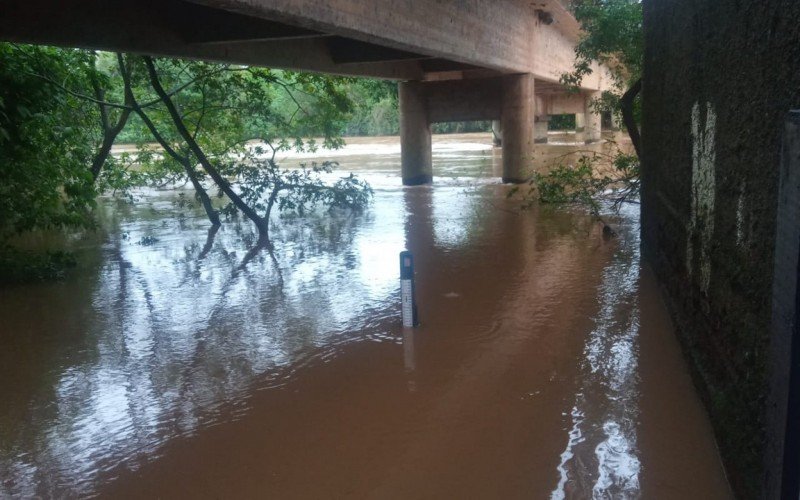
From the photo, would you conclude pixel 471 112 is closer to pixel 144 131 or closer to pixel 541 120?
pixel 144 131

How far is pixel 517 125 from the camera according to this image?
18781 millimetres

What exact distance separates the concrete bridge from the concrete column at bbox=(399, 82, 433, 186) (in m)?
0.03

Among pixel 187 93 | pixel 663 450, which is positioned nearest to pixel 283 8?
pixel 663 450

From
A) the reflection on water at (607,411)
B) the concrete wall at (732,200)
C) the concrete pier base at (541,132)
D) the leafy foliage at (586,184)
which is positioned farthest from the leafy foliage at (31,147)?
the concrete pier base at (541,132)

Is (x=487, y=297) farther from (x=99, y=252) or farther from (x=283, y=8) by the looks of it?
(x=99, y=252)

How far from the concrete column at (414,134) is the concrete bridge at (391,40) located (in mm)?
28

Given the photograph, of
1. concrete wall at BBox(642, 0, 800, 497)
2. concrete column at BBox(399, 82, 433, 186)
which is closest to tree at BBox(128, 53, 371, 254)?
concrete column at BBox(399, 82, 433, 186)

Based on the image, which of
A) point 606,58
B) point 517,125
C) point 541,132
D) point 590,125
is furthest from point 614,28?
point 590,125

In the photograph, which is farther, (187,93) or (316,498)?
(187,93)

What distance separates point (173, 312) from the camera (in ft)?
25.9

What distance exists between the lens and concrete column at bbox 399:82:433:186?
1962cm

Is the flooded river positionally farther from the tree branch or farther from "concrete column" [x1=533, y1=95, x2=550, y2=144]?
"concrete column" [x1=533, y1=95, x2=550, y2=144]

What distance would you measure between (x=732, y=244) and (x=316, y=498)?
8.85ft

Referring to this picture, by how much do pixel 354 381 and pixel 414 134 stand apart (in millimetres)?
14960
